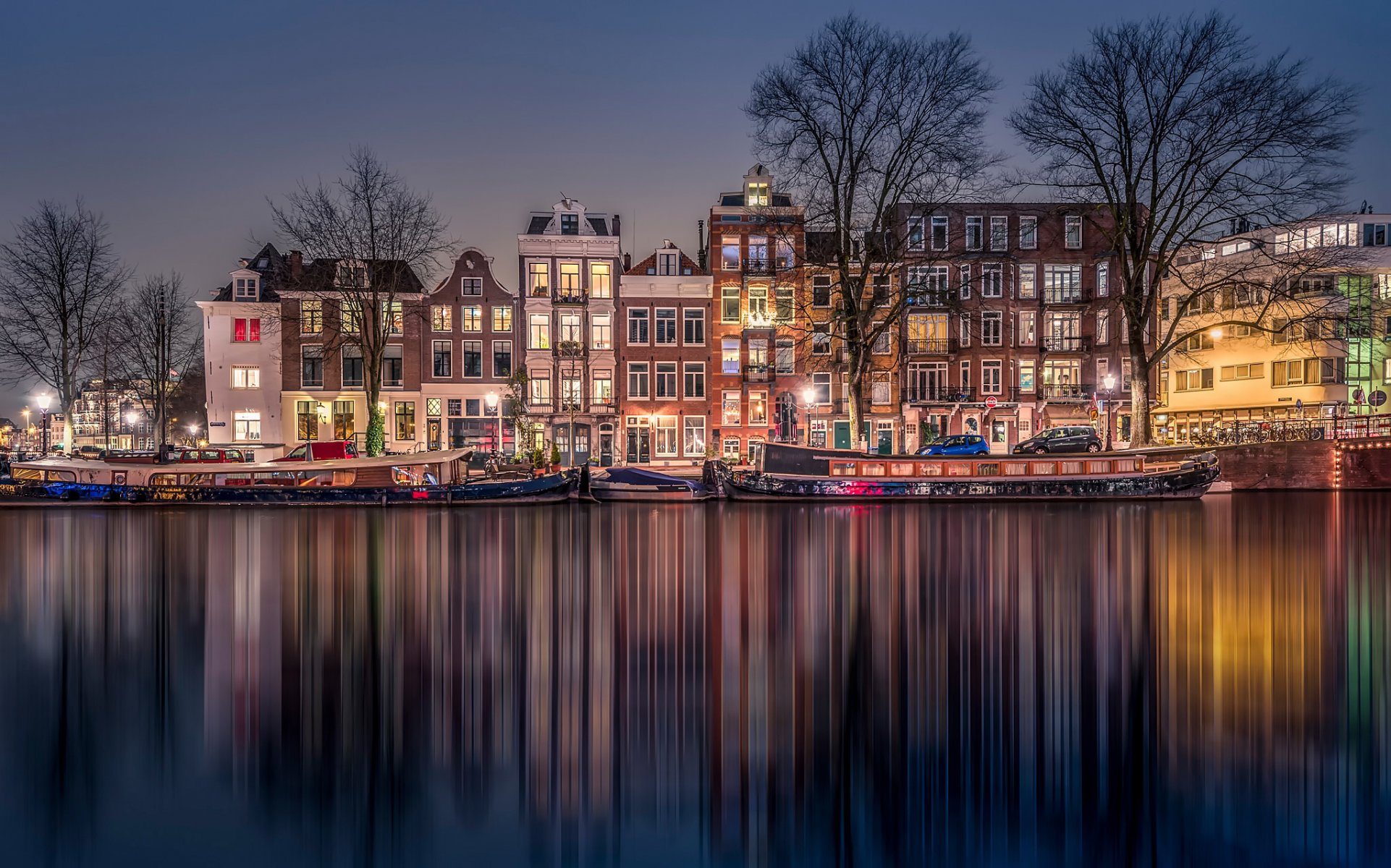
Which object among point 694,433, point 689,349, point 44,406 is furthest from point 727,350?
point 44,406

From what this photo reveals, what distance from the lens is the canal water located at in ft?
17.8

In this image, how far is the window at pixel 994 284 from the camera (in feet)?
197

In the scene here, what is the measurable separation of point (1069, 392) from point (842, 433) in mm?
15482

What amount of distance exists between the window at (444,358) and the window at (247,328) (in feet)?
41.9

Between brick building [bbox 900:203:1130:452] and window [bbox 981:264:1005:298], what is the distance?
7 centimetres

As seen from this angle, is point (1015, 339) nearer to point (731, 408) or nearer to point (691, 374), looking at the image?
point (731, 408)

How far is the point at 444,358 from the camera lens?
195 ft

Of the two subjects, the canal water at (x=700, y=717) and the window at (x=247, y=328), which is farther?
the window at (x=247, y=328)

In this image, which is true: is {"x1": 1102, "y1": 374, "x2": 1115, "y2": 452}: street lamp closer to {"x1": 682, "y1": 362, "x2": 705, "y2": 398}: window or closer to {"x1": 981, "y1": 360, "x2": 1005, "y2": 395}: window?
{"x1": 981, "y1": 360, "x2": 1005, "y2": 395}: window

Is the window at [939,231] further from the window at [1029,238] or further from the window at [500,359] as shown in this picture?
the window at [500,359]

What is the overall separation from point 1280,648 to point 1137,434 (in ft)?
106


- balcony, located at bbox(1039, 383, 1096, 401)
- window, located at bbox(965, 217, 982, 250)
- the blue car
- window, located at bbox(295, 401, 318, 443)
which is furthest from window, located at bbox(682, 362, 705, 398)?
window, located at bbox(295, 401, 318, 443)

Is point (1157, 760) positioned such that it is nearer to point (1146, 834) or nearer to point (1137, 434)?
point (1146, 834)

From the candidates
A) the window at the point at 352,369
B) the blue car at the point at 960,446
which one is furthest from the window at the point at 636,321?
the blue car at the point at 960,446
